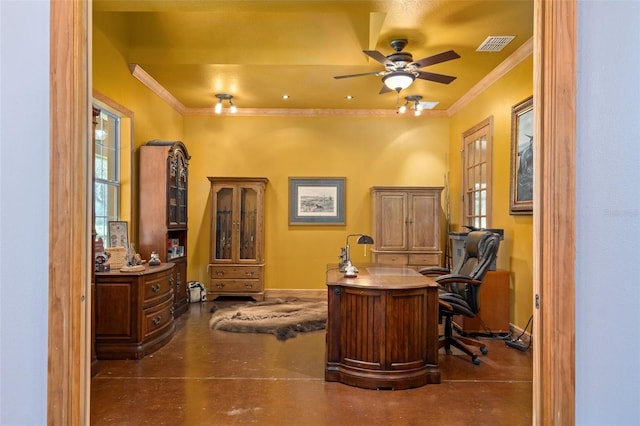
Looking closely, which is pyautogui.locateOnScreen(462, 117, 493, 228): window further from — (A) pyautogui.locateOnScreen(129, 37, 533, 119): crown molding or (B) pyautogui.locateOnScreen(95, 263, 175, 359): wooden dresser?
(B) pyautogui.locateOnScreen(95, 263, 175, 359): wooden dresser

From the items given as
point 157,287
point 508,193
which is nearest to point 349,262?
point 157,287

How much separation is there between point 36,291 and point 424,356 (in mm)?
2588

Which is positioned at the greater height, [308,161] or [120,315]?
[308,161]

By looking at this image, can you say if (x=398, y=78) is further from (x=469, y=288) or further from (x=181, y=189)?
(x=181, y=189)

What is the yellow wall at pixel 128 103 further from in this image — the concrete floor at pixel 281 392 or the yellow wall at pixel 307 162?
the concrete floor at pixel 281 392

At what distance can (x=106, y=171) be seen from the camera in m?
4.28

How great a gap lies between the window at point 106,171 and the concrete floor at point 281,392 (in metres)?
1.57

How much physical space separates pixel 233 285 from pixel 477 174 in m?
3.88

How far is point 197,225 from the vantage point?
21.1 ft

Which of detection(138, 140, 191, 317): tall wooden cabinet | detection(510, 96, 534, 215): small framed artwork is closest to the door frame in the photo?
detection(510, 96, 534, 215): small framed artwork

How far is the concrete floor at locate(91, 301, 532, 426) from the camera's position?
8.23ft

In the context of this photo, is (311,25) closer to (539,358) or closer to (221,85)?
(221,85)

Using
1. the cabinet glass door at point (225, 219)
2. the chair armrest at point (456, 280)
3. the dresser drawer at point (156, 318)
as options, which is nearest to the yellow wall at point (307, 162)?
the cabinet glass door at point (225, 219)

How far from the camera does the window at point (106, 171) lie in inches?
161
